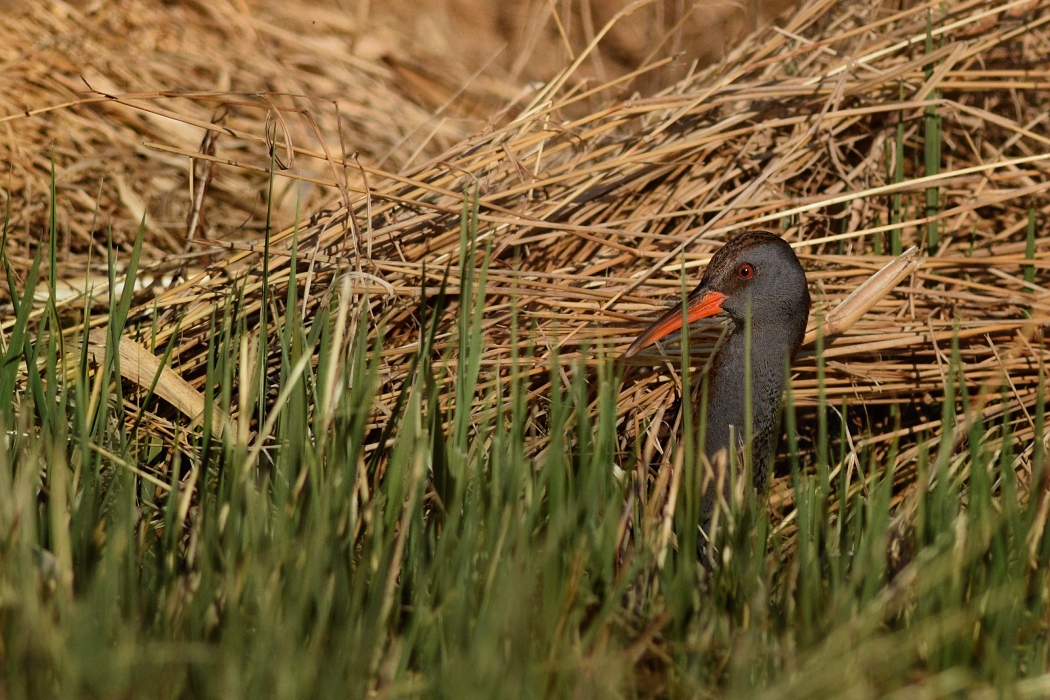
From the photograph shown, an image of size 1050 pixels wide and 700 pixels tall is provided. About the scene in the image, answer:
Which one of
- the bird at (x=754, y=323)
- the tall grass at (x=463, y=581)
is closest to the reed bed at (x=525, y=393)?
the tall grass at (x=463, y=581)

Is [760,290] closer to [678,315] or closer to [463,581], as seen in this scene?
[678,315]

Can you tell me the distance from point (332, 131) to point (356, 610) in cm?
318

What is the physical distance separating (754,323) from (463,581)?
1.22 metres

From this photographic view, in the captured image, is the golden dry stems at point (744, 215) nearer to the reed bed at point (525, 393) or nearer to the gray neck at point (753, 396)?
the reed bed at point (525, 393)

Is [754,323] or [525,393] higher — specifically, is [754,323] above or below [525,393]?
above

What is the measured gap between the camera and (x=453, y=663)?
1.66 meters

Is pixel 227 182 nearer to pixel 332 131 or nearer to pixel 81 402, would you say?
pixel 332 131

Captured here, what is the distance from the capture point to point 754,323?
277 cm

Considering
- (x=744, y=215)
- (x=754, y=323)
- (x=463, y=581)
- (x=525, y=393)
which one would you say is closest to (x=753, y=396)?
(x=754, y=323)

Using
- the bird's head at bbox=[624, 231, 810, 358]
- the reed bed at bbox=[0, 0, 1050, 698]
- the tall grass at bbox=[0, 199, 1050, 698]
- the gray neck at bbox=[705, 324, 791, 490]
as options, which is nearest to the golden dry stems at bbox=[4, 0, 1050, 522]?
the reed bed at bbox=[0, 0, 1050, 698]

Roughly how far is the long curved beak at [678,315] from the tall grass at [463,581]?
542 millimetres

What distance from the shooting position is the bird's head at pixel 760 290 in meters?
2.74

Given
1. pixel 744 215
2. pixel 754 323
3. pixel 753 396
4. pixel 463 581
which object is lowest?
pixel 463 581

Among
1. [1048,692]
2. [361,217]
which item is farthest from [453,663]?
[361,217]
